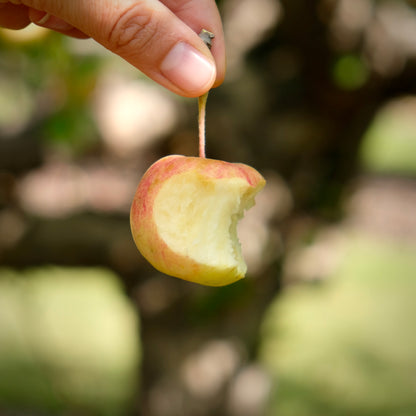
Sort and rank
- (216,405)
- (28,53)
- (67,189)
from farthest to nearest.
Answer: (216,405) < (67,189) < (28,53)

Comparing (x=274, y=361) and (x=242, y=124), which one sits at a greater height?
(x=242, y=124)

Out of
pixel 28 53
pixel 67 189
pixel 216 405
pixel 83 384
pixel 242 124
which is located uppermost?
pixel 28 53

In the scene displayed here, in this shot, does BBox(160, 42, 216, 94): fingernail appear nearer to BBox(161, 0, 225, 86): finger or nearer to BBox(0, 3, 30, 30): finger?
BBox(161, 0, 225, 86): finger

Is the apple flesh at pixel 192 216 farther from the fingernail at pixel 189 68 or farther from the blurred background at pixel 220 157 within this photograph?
the blurred background at pixel 220 157

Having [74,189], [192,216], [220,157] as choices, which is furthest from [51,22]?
[220,157]

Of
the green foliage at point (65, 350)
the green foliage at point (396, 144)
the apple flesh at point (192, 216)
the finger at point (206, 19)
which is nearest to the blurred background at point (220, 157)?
the green foliage at point (65, 350)

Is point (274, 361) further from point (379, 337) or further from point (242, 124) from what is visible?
point (242, 124)

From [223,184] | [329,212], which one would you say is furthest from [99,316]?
[223,184]
